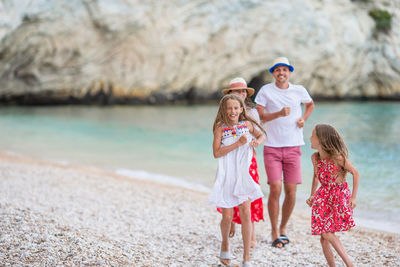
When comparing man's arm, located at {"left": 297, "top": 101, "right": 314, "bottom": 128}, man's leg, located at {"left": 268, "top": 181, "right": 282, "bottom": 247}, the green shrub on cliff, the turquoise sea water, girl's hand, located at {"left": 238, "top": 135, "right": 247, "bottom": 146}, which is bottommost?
the turquoise sea water

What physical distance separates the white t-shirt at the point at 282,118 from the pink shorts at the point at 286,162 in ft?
0.20

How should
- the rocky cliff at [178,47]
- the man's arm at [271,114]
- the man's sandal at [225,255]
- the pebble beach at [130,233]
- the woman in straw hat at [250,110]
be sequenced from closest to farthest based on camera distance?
1. the pebble beach at [130,233]
2. the man's sandal at [225,255]
3. the woman in straw hat at [250,110]
4. the man's arm at [271,114]
5. the rocky cliff at [178,47]

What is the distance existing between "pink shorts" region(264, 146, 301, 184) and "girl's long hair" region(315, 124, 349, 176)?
90cm

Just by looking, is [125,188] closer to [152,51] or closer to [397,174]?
[397,174]

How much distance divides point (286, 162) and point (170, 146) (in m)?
7.79

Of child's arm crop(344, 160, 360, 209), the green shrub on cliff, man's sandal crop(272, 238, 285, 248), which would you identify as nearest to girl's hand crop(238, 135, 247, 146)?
child's arm crop(344, 160, 360, 209)

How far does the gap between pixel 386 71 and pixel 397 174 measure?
77.9 ft

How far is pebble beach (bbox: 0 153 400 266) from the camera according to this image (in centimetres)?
301

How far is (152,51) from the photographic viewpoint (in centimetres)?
2273

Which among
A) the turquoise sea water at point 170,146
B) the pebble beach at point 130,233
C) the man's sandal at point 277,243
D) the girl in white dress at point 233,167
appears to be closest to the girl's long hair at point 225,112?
the girl in white dress at point 233,167

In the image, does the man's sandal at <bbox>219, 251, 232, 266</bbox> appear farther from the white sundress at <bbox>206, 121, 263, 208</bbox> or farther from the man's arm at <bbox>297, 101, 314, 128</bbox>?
the man's arm at <bbox>297, 101, 314, 128</bbox>

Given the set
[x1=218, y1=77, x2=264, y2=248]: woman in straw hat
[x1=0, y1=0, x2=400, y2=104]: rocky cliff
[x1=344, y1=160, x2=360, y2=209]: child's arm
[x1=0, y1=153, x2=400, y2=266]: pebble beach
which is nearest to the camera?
[x1=344, y1=160, x2=360, y2=209]: child's arm

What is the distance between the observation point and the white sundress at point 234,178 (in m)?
3.13

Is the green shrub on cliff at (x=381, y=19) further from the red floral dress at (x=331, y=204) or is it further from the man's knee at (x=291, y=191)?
the red floral dress at (x=331, y=204)
